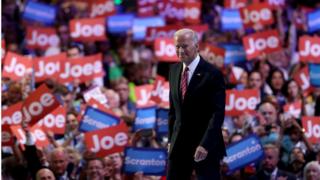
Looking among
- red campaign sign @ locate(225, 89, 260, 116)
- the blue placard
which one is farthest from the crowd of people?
the blue placard

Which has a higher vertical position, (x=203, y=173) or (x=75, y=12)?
(x=203, y=173)

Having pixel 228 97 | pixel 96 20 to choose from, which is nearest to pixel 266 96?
pixel 228 97

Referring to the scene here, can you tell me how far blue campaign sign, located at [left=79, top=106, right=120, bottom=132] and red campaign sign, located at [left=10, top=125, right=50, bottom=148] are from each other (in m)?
0.48

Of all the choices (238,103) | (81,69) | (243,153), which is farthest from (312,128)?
(81,69)

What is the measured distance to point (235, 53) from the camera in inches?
614

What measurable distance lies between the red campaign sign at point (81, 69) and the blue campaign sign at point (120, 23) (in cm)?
278

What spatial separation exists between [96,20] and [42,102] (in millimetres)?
4758

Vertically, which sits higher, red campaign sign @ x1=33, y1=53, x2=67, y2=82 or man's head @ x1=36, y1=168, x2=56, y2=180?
man's head @ x1=36, y1=168, x2=56, y2=180

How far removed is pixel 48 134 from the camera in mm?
12258

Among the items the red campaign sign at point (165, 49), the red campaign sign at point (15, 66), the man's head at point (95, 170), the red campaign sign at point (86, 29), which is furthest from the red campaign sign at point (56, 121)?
the red campaign sign at point (86, 29)

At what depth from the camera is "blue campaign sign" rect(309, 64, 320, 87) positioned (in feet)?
44.9

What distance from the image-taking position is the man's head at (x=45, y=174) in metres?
10.4

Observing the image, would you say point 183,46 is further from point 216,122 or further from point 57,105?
point 57,105

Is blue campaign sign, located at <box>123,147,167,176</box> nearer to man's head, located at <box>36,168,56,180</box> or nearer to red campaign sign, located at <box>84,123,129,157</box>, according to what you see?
red campaign sign, located at <box>84,123,129,157</box>
